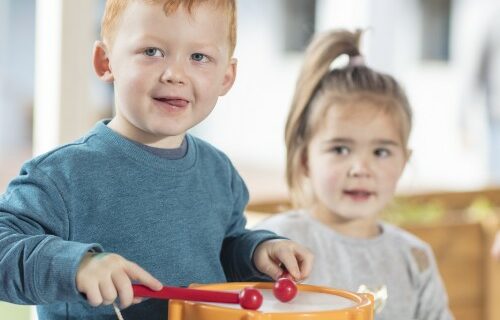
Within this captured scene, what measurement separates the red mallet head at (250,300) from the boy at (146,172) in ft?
0.45

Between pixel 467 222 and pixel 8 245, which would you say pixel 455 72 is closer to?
pixel 467 222

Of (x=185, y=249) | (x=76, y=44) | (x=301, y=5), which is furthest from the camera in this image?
(x=301, y=5)

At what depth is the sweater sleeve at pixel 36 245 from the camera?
3.23 ft

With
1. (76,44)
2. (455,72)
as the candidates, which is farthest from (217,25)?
(455,72)

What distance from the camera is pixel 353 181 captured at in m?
1.76

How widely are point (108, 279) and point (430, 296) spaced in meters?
0.99

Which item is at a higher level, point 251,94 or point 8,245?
point 8,245

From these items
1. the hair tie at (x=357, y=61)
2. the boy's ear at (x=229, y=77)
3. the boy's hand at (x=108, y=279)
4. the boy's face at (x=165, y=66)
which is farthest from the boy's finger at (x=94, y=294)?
the hair tie at (x=357, y=61)

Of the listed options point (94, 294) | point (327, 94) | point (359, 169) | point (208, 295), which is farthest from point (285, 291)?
point (327, 94)

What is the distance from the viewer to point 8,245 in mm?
1015

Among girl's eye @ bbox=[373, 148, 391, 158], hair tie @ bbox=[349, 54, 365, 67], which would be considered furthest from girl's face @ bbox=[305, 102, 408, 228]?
hair tie @ bbox=[349, 54, 365, 67]

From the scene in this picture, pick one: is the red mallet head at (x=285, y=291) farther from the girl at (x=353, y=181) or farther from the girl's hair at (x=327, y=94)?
the girl's hair at (x=327, y=94)

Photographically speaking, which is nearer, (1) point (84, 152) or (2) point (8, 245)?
(2) point (8, 245)

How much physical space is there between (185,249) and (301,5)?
9279 mm
